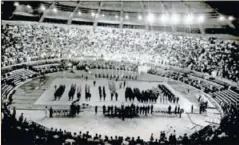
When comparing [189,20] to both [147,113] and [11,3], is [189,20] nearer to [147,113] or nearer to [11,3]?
[147,113]

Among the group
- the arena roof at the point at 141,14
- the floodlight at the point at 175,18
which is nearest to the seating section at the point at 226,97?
the arena roof at the point at 141,14

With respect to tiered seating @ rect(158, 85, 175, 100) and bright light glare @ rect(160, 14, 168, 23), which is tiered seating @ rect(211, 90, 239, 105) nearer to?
tiered seating @ rect(158, 85, 175, 100)

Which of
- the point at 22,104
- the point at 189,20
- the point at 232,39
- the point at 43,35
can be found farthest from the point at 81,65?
the point at 232,39

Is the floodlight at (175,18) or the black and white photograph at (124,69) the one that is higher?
the floodlight at (175,18)

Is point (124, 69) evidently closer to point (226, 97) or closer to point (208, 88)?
point (208, 88)

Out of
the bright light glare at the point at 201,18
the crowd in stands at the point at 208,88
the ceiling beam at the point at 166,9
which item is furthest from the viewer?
the bright light glare at the point at 201,18

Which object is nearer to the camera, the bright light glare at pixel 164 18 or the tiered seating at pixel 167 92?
the tiered seating at pixel 167 92

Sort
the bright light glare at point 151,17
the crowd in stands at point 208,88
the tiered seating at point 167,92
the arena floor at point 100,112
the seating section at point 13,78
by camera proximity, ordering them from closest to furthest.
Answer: the arena floor at point 100,112 < the seating section at point 13,78 < the tiered seating at point 167,92 < the crowd in stands at point 208,88 < the bright light glare at point 151,17

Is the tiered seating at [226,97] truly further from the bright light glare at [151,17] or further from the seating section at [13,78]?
the seating section at [13,78]
